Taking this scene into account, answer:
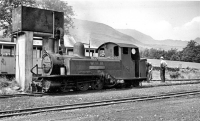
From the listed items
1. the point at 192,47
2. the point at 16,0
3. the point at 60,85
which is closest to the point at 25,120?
the point at 60,85

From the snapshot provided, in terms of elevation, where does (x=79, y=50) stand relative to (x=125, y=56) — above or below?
above

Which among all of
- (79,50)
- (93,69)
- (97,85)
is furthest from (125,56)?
(79,50)

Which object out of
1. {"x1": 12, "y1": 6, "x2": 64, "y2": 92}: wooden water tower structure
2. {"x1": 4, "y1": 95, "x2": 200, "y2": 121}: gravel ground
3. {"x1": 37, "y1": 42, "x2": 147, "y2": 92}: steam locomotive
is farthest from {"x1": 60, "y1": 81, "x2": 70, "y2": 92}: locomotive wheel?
{"x1": 4, "y1": 95, "x2": 200, "y2": 121}: gravel ground

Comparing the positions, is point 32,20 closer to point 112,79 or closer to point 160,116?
point 112,79

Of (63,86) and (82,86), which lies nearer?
(63,86)

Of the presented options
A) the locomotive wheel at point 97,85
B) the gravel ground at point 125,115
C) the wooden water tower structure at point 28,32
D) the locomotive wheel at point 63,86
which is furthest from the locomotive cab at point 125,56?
the gravel ground at point 125,115

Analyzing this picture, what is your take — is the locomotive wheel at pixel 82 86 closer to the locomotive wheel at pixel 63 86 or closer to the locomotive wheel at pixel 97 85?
the locomotive wheel at pixel 97 85

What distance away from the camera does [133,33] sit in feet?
623

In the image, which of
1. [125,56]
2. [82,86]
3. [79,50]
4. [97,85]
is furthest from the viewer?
[125,56]

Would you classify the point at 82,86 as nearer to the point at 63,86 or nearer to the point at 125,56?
the point at 63,86

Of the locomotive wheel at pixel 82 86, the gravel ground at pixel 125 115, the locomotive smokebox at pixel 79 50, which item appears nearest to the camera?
the gravel ground at pixel 125 115

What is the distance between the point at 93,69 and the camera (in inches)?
553

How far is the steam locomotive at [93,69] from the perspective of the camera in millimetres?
12632

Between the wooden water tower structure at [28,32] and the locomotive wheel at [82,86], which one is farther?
the wooden water tower structure at [28,32]
